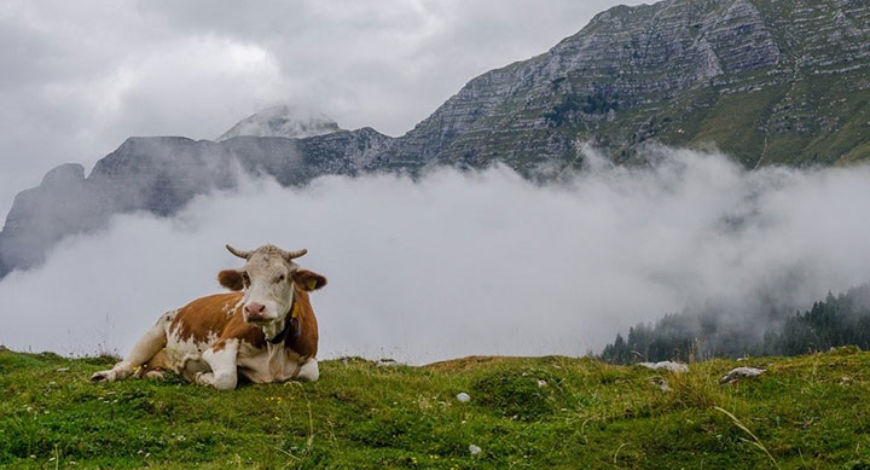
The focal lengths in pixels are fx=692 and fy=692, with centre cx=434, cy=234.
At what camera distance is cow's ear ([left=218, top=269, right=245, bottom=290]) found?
575 inches

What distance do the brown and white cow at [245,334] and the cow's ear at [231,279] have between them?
2 cm

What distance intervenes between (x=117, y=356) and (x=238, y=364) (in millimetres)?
13541

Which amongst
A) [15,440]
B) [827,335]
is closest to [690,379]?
[15,440]

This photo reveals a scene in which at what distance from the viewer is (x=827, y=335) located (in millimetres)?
169750

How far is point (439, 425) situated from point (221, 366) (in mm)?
5113

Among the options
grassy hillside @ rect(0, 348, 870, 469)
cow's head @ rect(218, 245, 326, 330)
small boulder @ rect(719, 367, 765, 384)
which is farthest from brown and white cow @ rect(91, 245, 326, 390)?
small boulder @ rect(719, 367, 765, 384)

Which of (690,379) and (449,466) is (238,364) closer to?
(449,466)

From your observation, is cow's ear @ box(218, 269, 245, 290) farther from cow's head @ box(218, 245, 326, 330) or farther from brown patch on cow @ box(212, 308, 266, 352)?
brown patch on cow @ box(212, 308, 266, 352)

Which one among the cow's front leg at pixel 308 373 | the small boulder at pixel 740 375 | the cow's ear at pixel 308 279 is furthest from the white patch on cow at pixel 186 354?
the small boulder at pixel 740 375

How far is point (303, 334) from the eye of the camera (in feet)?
50.3

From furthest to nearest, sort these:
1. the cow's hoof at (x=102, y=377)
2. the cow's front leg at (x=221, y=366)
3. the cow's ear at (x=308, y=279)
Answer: the cow's ear at (x=308, y=279)
the cow's hoof at (x=102, y=377)
the cow's front leg at (x=221, y=366)

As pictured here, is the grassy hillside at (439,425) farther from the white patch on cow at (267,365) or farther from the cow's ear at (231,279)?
the cow's ear at (231,279)

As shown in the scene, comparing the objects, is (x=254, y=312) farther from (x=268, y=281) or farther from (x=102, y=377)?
(x=102, y=377)

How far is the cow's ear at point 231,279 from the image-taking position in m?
14.6
